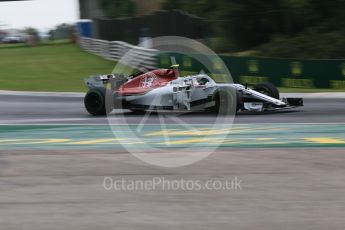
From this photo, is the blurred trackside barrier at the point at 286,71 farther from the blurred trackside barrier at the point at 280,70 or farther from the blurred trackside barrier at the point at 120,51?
the blurred trackside barrier at the point at 120,51

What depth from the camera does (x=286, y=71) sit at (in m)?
24.0

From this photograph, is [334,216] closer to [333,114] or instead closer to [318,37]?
[333,114]

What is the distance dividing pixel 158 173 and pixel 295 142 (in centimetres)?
334

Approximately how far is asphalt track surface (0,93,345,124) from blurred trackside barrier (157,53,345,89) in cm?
259

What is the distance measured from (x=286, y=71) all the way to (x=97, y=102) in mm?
9718

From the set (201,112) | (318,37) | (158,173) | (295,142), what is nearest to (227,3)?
(318,37)

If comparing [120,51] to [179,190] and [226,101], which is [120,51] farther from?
[179,190]

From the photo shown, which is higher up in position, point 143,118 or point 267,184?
point 267,184

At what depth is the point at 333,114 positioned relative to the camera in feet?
51.5

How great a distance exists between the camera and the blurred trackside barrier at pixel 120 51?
2770cm

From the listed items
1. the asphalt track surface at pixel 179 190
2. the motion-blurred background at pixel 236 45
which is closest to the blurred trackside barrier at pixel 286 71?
the motion-blurred background at pixel 236 45

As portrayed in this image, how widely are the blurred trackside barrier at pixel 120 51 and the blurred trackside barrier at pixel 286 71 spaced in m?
2.86

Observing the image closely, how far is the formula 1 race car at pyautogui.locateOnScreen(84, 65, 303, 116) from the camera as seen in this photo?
15156 mm

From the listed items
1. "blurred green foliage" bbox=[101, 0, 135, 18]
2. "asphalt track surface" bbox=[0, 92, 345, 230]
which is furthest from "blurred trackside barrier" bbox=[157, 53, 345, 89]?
"blurred green foliage" bbox=[101, 0, 135, 18]
